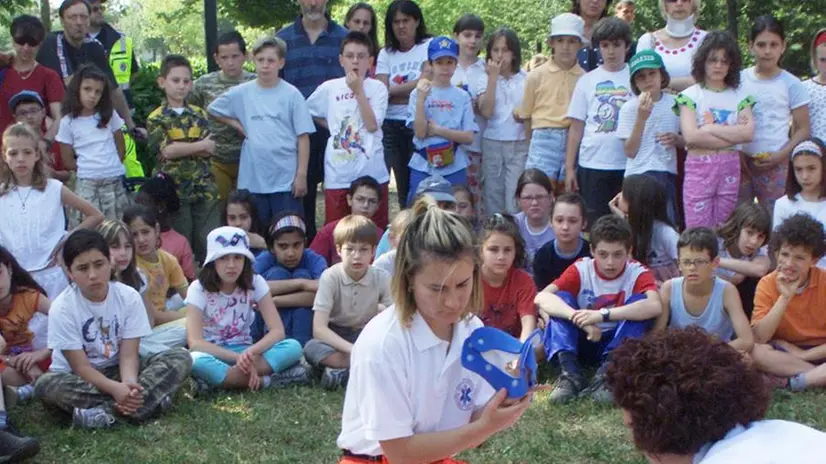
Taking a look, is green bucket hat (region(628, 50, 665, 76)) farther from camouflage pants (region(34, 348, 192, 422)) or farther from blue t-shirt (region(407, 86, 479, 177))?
camouflage pants (region(34, 348, 192, 422))

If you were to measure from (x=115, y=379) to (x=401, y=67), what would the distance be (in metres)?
3.32

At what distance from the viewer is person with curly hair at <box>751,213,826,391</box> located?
527cm

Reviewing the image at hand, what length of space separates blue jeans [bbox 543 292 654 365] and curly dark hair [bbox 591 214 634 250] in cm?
31

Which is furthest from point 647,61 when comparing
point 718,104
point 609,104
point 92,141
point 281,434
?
point 92,141

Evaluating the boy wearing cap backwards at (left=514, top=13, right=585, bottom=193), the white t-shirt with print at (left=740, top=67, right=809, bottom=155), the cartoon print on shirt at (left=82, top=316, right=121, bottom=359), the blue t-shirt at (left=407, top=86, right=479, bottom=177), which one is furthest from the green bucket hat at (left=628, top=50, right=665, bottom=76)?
the cartoon print on shirt at (left=82, top=316, right=121, bottom=359)

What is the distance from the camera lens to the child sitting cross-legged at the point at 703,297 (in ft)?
17.5

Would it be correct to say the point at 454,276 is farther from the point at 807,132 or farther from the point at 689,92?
the point at 807,132

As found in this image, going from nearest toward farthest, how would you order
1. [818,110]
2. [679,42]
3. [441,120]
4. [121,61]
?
[818,110], [679,42], [441,120], [121,61]

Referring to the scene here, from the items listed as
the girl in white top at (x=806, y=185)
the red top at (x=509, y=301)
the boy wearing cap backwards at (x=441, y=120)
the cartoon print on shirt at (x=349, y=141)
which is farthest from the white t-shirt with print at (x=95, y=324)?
the girl in white top at (x=806, y=185)

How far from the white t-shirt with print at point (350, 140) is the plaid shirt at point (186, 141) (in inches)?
33.9

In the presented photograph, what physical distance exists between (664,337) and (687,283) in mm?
3155

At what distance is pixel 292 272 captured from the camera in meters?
6.18

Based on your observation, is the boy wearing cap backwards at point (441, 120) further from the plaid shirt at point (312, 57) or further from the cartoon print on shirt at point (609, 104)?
the cartoon print on shirt at point (609, 104)

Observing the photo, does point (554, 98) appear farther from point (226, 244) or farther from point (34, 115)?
point (34, 115)
